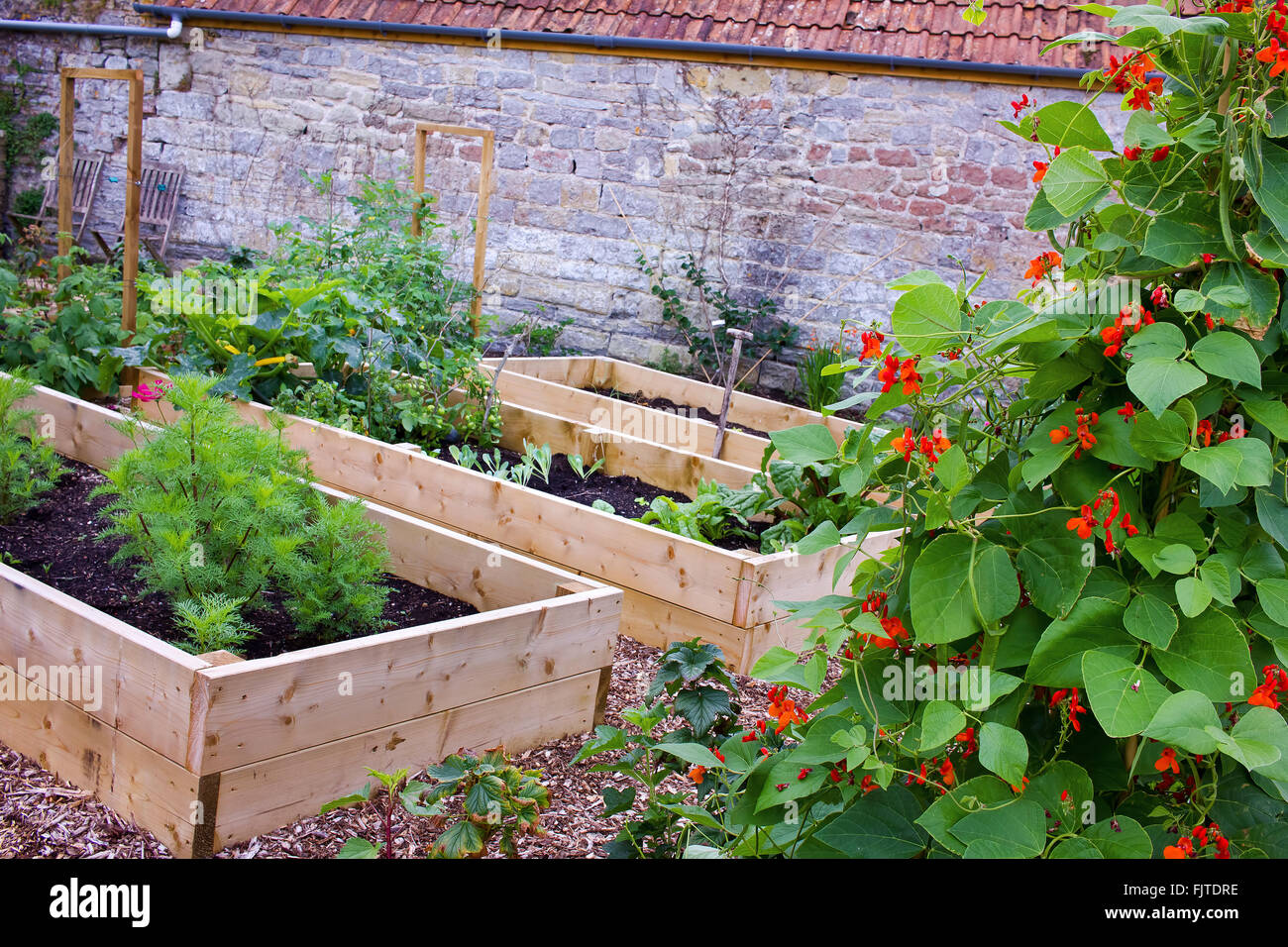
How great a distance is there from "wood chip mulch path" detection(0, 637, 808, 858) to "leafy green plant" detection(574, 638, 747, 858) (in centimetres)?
44

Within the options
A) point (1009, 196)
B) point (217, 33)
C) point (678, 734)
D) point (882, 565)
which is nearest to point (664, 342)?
point (1009, 196)

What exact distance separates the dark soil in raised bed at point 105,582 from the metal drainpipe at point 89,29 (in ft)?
22.8

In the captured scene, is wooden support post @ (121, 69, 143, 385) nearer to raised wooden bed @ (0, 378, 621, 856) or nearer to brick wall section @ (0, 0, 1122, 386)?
raised wooden bed @ (0, 378, 621, 856)

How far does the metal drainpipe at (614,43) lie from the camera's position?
6714 mm

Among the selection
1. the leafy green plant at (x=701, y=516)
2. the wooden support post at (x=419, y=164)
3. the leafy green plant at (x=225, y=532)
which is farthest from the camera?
the wooden support post at (x=419, y=164)

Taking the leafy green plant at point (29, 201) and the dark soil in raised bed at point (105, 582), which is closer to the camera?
the dark soil in raised bed at point (105, 582)

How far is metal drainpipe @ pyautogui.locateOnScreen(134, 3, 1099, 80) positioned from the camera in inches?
264

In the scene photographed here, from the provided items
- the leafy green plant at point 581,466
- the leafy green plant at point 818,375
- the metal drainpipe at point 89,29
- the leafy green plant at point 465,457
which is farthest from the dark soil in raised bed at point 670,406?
the metal drainpipe at point 89,29

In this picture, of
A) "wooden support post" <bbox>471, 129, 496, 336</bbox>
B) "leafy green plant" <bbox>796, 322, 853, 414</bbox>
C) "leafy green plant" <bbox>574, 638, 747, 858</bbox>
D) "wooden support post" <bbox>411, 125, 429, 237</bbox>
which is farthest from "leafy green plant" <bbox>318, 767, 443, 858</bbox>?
"wooden support post" <bbox>411, 125, 429, 237</bbox>

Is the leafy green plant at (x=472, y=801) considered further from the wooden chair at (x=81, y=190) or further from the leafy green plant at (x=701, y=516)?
the wooden chair at (x=81, y=190)

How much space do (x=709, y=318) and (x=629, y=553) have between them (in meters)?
4.21

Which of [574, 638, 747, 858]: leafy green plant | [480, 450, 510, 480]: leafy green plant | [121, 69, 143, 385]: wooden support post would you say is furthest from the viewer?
[121, 69, 143, 385]: wooden support post

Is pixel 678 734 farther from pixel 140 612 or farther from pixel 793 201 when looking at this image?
pixel 793 201

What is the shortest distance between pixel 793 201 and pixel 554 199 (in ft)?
6.30
